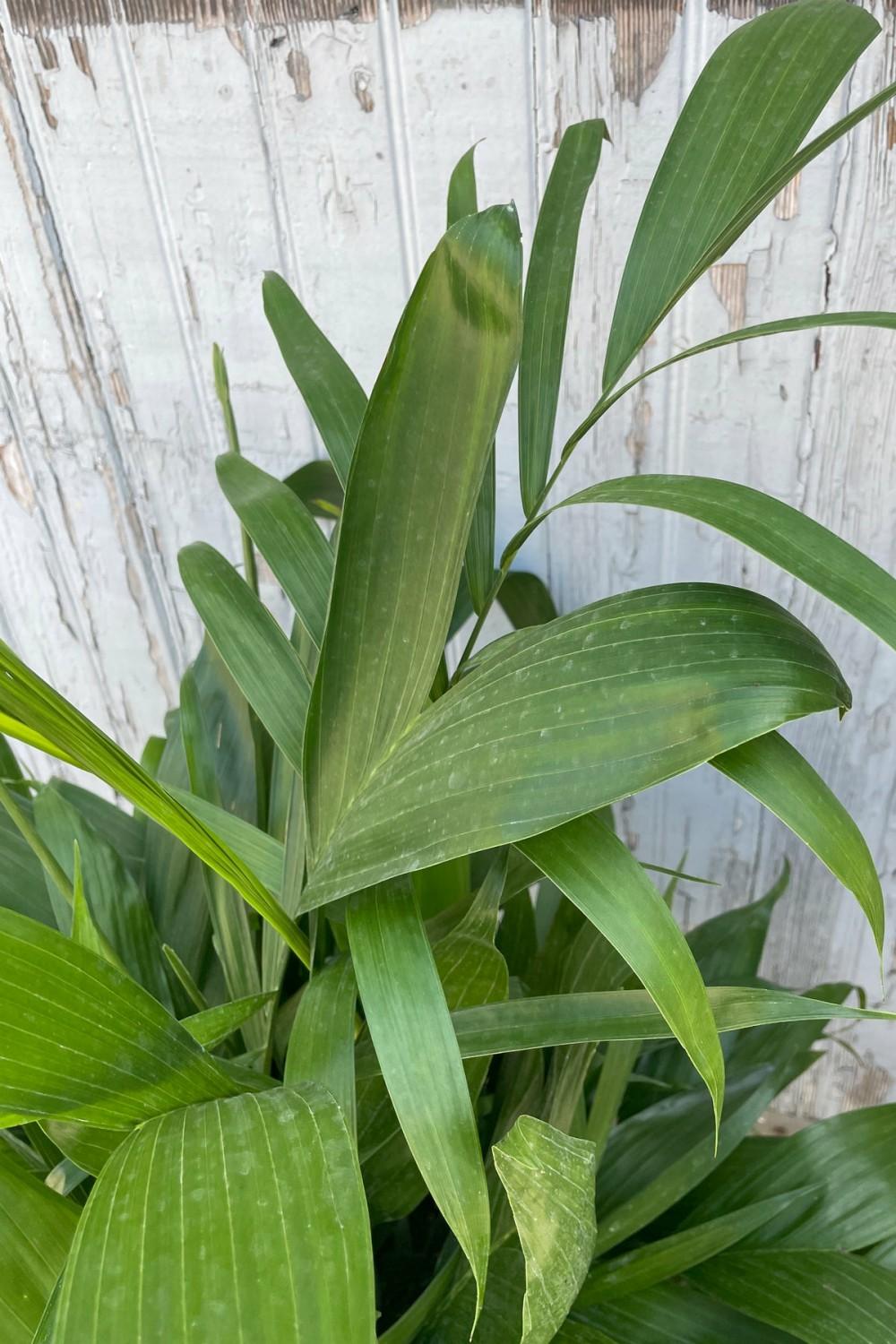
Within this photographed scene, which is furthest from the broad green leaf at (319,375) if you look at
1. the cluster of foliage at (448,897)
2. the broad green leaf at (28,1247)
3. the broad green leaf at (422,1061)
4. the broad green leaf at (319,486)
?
the broad green leaf at (28,1247)

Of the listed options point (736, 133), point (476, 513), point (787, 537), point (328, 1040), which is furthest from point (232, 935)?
point (736, 133)

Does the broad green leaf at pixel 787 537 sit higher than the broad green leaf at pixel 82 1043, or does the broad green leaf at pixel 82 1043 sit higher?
the broad green leaf at pixel 787 537

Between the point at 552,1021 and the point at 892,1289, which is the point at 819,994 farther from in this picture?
the point at 552,1021

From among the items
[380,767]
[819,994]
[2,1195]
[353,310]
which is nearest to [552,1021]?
[380,767]

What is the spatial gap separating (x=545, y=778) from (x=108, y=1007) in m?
0.17

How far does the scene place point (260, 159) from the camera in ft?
2.30

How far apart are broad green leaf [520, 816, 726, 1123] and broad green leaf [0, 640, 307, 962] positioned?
13 centimetres

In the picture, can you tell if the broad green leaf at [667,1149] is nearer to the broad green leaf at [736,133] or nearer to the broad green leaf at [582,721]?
the broad green leaf at [582,721]

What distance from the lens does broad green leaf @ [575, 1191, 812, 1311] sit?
0.56 metres

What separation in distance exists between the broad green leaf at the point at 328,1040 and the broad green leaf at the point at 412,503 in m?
0.08

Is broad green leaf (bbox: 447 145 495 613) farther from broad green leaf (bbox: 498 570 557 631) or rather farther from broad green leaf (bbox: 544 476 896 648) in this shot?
broad green leaf (bbox: 498 570 557 631)

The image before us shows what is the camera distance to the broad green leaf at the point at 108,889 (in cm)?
61

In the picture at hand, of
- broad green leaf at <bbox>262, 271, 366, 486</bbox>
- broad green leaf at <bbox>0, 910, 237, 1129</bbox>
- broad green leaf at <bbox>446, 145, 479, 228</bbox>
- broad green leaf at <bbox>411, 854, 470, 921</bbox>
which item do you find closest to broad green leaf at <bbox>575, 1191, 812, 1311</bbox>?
broad green leaf at <bbox>411, 854, 470, 921</bbox>

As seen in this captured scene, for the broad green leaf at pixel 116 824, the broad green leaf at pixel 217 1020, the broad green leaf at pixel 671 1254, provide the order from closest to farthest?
the broad green leaf at pixel 217 1020
the broad green leaf at pixel 671 1254
the broad green leaf at pixel 116 824
